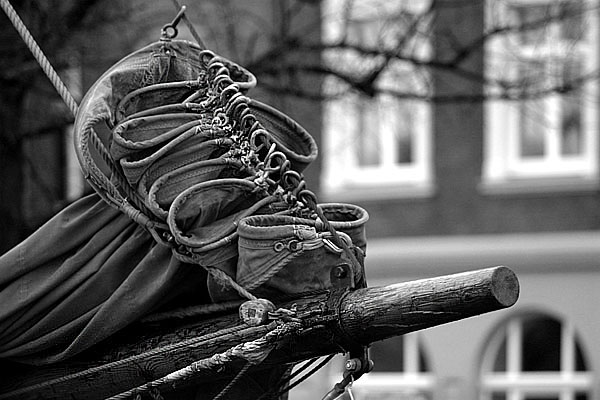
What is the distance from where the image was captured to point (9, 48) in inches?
290

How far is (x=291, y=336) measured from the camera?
306 cm

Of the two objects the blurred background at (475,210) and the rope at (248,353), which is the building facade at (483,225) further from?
the rope at (248,353)

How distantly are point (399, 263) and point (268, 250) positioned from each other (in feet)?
34.5

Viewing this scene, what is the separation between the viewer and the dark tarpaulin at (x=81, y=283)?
3.36 m

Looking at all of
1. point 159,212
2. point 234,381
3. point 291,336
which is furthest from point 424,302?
point 159,212

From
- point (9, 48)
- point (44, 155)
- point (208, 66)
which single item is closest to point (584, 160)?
point (44, 155)

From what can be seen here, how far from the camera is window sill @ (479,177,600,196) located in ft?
42.3

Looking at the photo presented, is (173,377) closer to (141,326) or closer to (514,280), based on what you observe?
(141,326)

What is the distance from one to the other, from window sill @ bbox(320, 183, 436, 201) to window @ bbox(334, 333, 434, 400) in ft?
4.80

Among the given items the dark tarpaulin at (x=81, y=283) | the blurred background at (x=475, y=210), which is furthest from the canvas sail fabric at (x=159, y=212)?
the blurred background at (x=475, y=210)

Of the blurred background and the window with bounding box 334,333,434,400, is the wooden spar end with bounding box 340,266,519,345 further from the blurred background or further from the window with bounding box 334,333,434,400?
the window with bounding box 334,333,434,400

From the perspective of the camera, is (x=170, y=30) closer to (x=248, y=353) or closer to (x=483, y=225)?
(x=248, y=353)

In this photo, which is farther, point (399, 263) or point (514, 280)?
point (399, 263)

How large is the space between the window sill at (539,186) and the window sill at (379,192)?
0.62 meters
